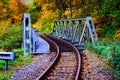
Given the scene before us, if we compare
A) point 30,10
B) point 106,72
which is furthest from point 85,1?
point 30,10

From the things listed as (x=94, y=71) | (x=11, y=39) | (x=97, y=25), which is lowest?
(x=94, y=71)

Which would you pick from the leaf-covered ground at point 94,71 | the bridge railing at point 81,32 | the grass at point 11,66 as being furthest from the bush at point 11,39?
the leaf-covered ground at point 94,71

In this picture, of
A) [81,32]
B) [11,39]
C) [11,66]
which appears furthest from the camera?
[81,32]

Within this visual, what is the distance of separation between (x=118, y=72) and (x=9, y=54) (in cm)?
488

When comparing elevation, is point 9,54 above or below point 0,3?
below

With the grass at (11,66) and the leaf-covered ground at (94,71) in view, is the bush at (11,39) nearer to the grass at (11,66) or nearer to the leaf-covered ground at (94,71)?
the grass at (11,66)

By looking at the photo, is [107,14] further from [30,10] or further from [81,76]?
[30,10]

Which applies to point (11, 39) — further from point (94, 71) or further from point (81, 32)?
point (94, 71)

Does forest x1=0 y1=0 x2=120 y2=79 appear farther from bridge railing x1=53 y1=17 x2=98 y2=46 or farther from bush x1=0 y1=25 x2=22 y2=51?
bridge railing x1=53 y1=17 x2=98 y2=46

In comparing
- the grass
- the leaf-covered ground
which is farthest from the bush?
the leaf-covered ground

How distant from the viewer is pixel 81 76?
11859 millimetres

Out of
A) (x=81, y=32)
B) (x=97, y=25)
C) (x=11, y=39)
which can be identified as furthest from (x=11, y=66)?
(x=97, y=25)

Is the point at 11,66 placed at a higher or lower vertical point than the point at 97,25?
lower

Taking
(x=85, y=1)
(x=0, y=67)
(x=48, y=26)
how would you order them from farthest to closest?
(x=48, y=26) → (x=85, y=1) → (x=0, y=67)
